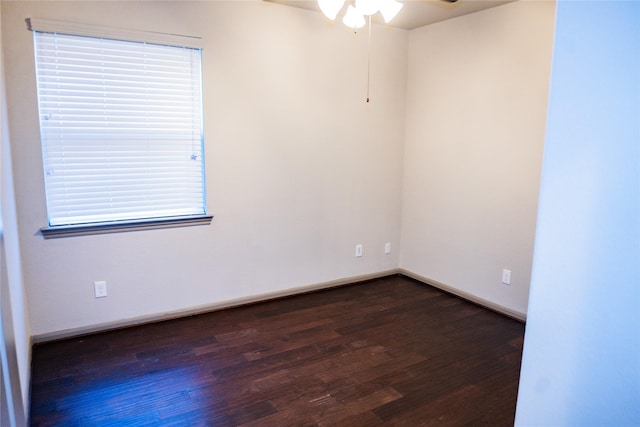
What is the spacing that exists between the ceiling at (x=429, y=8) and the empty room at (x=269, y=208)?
3cm

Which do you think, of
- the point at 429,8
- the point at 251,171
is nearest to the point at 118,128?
the point at 251,171

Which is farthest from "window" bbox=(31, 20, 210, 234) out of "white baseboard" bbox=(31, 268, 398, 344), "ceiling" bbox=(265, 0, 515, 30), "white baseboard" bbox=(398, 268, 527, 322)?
"white baseboard" bbox=(398, 268, 527, 322)

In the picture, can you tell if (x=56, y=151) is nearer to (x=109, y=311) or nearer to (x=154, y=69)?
(x=154, y=69)

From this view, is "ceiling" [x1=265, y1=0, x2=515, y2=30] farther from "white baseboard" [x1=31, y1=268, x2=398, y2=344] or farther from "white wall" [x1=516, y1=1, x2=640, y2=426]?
"white wall" [x1=516, y1=1, x2=640, y2=426]

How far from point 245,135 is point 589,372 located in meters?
3.05

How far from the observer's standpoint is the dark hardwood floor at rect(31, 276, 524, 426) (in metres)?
2.17

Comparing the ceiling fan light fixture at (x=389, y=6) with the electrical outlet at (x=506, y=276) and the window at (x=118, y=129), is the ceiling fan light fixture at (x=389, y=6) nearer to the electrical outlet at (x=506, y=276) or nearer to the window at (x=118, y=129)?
the window at (x=118, y=129)

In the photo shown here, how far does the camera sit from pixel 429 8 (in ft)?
11.4

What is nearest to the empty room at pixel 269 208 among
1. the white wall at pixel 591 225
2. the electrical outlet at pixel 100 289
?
the electrical outlet at pixel 100 289

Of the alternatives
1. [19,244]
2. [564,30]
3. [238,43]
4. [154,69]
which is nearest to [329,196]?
[238,43]

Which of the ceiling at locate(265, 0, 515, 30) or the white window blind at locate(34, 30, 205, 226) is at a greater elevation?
the ceiling at locate(265, 0, 515, 30)

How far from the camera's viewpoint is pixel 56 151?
2.71m

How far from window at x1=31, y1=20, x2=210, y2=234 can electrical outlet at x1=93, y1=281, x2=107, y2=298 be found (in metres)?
0.44

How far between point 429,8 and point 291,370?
3079 mm
